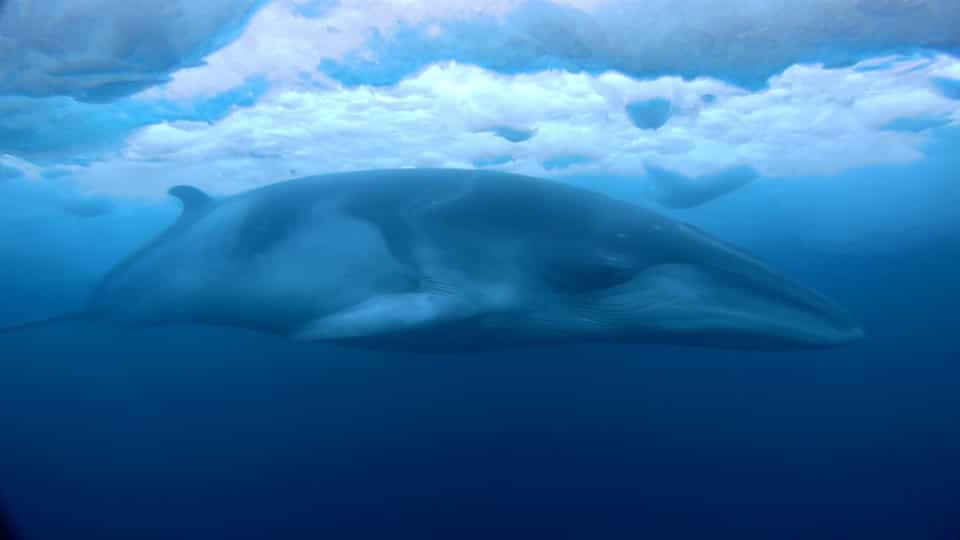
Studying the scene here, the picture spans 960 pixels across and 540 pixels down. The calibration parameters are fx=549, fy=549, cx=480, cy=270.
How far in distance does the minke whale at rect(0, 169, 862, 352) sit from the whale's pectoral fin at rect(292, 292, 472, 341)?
0.01 m

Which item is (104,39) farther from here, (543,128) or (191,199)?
(543,128)

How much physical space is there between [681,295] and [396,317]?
7.46 ft

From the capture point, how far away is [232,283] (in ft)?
19.2

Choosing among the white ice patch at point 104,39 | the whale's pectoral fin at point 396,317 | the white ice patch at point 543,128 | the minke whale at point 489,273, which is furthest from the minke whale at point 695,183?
the whale's pectoral fin at point 396,317

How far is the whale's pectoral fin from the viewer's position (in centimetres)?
441

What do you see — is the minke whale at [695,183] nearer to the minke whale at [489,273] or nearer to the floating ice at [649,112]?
the floating ice at [649,112]

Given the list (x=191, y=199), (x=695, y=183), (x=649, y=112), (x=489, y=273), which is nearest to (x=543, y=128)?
(x=649, y=112)

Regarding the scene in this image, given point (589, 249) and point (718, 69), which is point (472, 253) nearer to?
point (589, 249)

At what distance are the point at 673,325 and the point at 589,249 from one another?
2.99 feet

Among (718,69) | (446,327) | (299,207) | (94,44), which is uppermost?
(718,69)

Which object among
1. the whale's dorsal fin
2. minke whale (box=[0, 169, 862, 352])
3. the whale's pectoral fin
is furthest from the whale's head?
the whale's dorsal fin

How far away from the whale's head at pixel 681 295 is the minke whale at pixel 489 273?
0.01m

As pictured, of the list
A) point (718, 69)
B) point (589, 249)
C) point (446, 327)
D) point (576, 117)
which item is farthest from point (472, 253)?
point (576, 117)

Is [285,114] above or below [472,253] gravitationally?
above
